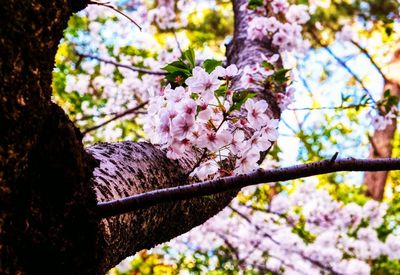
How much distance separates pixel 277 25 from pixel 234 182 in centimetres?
173

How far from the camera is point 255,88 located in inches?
76.4

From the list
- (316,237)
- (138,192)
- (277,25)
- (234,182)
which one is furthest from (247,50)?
(316,237)

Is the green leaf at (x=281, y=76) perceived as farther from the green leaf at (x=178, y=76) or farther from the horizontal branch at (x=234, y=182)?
the horizontal branch at (x=234, y=182)

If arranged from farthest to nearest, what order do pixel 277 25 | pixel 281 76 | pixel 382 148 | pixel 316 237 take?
1. pixel 382 148
2. pixel 316 237
3. pixel 277 25
4. pixel 281 76

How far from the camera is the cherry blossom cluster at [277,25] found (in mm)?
2365

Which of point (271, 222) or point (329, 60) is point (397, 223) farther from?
point (329, 60)

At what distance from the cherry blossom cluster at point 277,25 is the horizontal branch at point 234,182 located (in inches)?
62.4

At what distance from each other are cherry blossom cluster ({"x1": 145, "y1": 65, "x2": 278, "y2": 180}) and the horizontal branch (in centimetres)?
29

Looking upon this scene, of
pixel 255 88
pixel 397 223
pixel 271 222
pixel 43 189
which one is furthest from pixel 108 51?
pixel 43 189

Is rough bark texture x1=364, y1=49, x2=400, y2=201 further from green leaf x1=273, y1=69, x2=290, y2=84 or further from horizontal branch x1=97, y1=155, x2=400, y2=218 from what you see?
horizontal branch x1=97, y1=155, x2=400, y2=218

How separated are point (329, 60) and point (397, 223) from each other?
4.09 m

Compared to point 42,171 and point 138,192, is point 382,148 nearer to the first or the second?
point 138,192

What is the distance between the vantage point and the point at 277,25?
93.4 inches

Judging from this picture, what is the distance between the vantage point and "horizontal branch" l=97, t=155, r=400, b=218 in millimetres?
779
